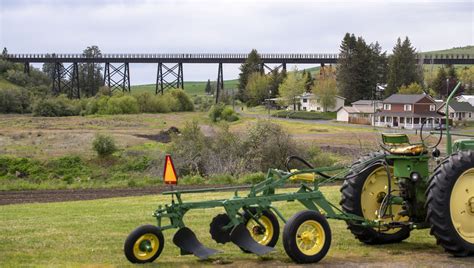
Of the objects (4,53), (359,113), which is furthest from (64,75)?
(359,113)

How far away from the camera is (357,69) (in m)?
107

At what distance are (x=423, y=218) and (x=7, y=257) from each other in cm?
644

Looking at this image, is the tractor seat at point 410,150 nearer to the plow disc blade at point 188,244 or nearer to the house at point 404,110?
the plow disc blade at point 188,244

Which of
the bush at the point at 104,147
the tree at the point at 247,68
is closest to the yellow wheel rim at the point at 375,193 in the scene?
the bush at the point at 104,147

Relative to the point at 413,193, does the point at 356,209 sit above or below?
below

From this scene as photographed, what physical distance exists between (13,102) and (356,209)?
340 ft

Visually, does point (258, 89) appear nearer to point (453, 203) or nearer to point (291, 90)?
point (291, 90)

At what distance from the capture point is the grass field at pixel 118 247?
970 cm

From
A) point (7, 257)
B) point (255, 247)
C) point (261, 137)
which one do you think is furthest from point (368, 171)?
point (261, 137)

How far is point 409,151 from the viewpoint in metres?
10.5

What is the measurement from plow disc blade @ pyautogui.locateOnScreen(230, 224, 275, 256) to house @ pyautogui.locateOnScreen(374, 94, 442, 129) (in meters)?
72.2

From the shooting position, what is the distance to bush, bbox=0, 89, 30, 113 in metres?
107

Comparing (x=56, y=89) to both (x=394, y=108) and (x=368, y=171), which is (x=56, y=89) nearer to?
(x=394, y=108)

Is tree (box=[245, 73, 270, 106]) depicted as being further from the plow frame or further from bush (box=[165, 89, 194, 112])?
the plow frame
